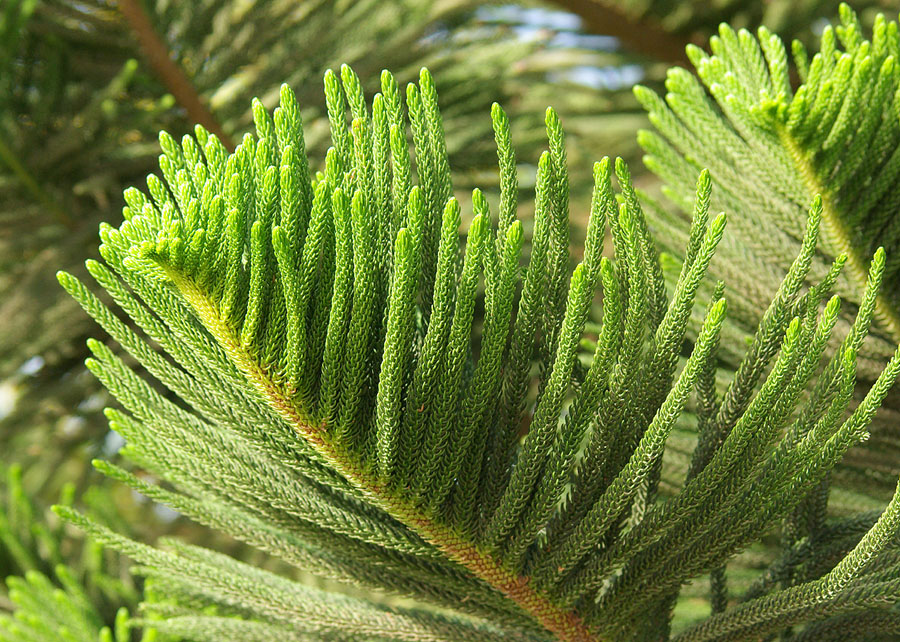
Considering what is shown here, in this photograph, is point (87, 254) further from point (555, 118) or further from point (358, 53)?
point (555, 118)

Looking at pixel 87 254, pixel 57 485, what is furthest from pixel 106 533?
pixel 57 485

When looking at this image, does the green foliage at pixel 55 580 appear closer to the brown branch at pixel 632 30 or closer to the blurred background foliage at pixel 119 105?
the blurred background foliage at pixel 119 105

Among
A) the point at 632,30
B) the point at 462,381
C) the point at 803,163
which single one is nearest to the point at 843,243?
the point at 803,163

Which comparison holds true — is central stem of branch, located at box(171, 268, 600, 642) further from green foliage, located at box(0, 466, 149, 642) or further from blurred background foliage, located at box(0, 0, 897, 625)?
blurred background foliage, located at box(0, 0, 897, 625)

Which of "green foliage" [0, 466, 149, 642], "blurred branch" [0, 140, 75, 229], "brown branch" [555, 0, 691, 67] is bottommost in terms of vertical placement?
"green foliage" [0, 466, 149, 642]

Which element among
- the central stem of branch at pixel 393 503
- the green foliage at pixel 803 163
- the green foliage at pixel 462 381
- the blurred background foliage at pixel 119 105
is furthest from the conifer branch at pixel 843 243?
the blurred background foliage at pixel 119 105

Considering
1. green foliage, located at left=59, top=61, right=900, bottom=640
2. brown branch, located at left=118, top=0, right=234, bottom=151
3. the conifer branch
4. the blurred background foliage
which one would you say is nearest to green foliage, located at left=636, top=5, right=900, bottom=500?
the conifer branch

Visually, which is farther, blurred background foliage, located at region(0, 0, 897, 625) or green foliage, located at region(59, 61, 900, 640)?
Result: blurred background foliage, located at region(0, 0, 897, 625)
